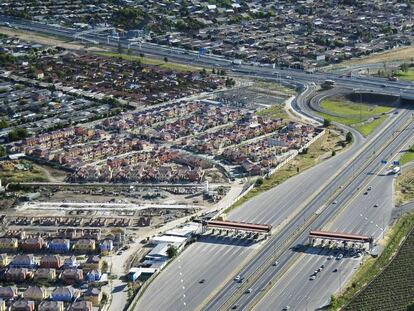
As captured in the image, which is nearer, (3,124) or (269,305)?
(269,305)

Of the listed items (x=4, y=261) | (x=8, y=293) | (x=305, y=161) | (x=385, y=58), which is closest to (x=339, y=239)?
(x=305, y=161)

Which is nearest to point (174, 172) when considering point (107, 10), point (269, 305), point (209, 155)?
point (209, 155)

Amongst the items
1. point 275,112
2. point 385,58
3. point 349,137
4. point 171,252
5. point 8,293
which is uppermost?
point 385,58

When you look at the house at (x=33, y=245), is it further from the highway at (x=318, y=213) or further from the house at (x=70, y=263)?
the highway at (x=318, y=213)

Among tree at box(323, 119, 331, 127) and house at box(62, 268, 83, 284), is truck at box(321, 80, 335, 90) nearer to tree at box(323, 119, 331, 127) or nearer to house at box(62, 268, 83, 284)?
tree at box(323, 119, 331, 127)

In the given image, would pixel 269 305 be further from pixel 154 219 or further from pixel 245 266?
pixel 154 219

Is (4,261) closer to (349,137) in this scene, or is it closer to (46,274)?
(46,274)

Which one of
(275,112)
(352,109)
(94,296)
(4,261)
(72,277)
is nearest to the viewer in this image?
(94,296)
